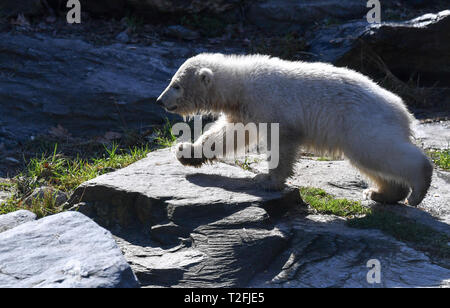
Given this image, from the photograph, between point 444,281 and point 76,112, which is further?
point 76,112

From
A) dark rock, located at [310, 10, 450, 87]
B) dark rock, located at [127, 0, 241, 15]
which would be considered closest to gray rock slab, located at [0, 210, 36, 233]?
dark rock, located at [310, 10, 450, 87]

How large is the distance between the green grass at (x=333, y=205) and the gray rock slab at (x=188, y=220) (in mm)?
168

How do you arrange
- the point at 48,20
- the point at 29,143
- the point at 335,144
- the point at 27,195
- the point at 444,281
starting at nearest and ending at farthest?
the point at 444,281 < the point at 335,144 < the point at 27,195 < the point at 29,143 < the point at 48,20

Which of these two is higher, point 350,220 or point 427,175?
point 427,175

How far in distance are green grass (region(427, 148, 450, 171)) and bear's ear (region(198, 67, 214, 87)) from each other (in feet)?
10.1

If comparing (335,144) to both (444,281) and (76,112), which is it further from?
(76,112)

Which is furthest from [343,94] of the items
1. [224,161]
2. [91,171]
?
[91,171]

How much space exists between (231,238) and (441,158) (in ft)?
11.8

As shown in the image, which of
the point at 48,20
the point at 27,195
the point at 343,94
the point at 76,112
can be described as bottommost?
the point at 27,195

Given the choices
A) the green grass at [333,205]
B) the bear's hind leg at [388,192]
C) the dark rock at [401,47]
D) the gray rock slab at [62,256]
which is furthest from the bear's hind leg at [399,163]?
the dark rock at [401,47]

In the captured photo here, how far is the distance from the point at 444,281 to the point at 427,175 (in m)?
1.26

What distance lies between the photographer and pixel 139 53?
1016cm

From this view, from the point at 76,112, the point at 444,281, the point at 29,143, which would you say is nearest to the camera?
the point at 444,281

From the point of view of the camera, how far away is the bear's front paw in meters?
6.00
